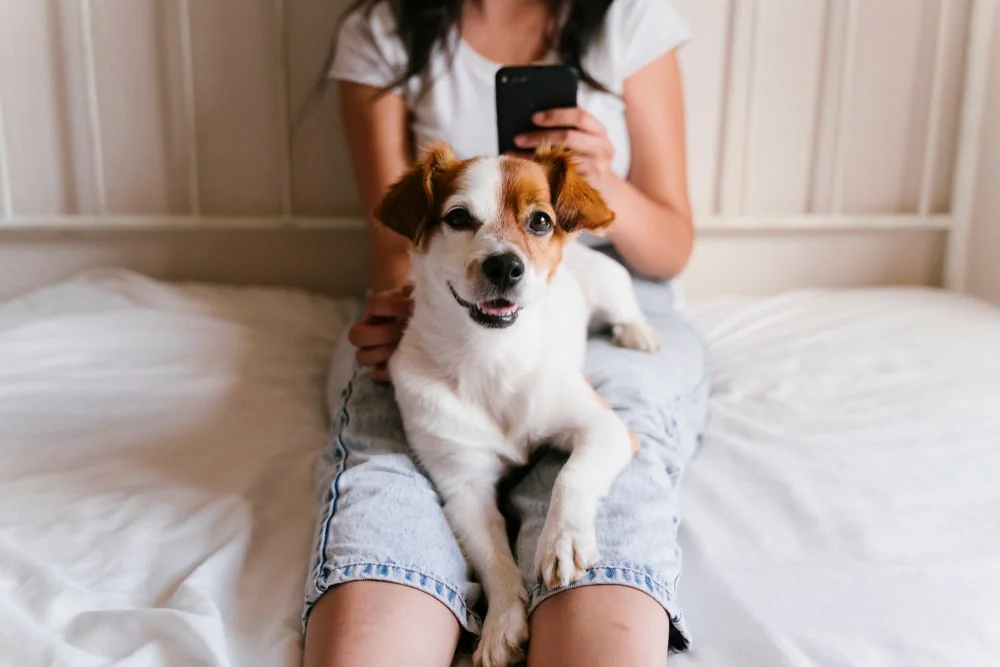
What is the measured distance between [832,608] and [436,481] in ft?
1.38

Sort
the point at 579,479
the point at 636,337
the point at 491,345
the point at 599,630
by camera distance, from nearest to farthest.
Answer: the point at 599,630 → the point at 579,479 → the point at 491,345 → the point at 636,337

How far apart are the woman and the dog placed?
0.10 ft

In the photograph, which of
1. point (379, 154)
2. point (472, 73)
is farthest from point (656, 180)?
point (379, 154)

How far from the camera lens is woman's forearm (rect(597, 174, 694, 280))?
4.07 feet

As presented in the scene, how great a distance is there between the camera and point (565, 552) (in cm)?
80

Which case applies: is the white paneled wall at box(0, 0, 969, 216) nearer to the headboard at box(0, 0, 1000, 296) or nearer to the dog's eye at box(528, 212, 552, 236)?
the headboard at box(0, 0, 1000, 296)

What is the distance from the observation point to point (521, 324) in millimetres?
979

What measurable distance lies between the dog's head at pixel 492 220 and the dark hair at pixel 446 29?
0.41m

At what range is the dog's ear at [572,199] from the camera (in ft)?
3.17

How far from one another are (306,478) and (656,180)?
700 mm

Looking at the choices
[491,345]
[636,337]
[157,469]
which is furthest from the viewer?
[636,337]

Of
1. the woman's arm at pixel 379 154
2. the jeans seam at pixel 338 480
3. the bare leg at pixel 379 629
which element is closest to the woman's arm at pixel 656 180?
the woman's arm at pixel 379 154

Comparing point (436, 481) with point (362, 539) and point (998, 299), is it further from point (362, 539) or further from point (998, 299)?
point (998, 299)

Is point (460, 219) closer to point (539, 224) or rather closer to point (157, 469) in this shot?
point (539, 224)
